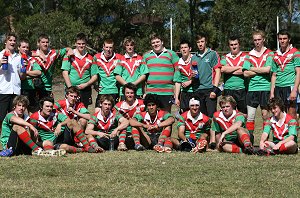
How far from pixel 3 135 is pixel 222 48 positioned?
111 feet

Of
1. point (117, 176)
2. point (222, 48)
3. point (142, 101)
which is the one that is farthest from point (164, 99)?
point (222, 48)

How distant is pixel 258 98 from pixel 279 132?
0.86 meters

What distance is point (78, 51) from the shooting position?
10672 mm

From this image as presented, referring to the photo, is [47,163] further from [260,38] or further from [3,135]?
[260,38]

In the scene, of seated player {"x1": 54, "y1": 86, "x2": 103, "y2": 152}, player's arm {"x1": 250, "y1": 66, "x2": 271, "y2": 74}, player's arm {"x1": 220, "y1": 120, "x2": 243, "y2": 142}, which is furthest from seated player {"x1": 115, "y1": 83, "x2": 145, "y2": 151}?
player's arm {"x1": 250, "y1": 66, "x2": 271, "y2": 74}

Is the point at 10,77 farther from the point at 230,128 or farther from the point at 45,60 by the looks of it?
the point at 230,128

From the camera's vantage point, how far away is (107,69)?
10.6 m

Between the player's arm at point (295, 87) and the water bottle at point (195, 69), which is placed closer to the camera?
the player's arm at point (295, 87)

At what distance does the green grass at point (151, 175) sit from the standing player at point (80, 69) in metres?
1.86

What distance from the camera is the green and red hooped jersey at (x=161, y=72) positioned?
10.4m

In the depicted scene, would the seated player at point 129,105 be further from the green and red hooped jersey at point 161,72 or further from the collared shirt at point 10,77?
the collared shirt at point 10,77

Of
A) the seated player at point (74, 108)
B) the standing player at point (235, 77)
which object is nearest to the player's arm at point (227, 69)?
the standing player at point (235, 77)

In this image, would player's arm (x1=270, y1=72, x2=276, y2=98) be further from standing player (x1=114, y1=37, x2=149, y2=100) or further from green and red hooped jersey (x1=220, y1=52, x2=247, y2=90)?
standing player (x1=114, y1=37, x2=149, y2=100)

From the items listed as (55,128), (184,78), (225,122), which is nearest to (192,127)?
(225,122)
